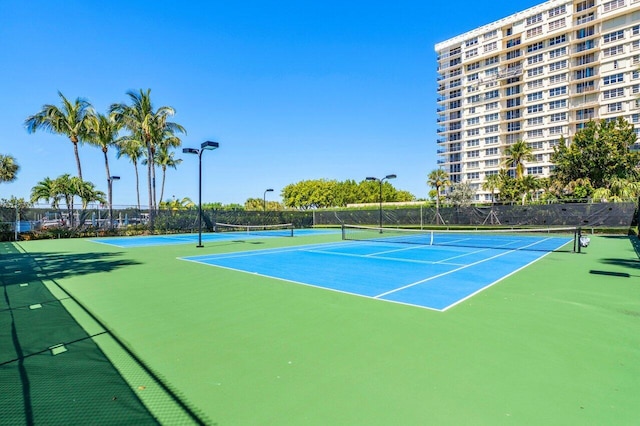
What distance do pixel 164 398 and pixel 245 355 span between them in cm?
104

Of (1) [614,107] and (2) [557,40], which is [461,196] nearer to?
(1) [614,107]

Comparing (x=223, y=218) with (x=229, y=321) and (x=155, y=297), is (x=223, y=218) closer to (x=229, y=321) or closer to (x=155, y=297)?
(x=155, y=297)

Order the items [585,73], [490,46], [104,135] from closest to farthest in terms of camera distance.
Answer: [104,135]
[585,73]
[490,46]

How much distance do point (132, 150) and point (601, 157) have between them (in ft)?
167

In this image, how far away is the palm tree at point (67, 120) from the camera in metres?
27.6

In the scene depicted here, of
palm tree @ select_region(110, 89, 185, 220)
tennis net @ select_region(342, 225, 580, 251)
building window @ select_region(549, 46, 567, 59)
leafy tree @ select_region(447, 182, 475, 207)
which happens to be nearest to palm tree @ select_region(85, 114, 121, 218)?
palm tree @ select_region(110, 89, 185, 220)

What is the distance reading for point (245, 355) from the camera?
154 inches

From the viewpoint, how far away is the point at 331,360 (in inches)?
149

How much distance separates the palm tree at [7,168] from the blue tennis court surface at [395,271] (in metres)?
40.3

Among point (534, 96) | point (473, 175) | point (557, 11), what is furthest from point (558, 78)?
point (473, 175)

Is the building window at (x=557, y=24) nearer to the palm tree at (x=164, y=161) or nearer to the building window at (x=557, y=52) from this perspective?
the building window at (x=557, y=52)

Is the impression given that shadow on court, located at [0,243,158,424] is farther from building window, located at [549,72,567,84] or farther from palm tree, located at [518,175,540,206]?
building window, located at [549,72,567,84]

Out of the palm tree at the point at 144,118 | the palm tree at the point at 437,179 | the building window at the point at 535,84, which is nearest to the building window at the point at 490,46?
the building window at the point at 535,84

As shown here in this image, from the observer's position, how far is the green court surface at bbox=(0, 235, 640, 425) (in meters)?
2.80
